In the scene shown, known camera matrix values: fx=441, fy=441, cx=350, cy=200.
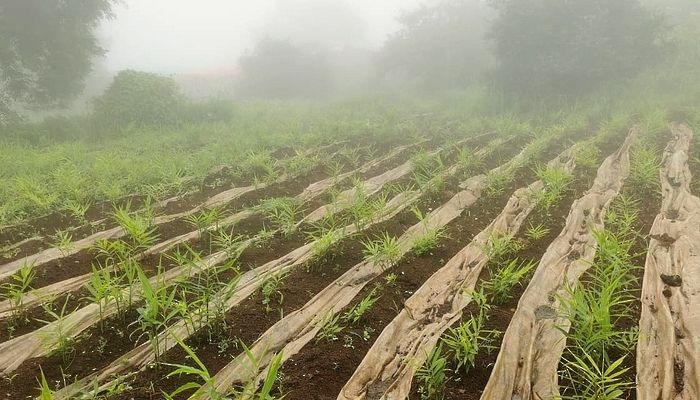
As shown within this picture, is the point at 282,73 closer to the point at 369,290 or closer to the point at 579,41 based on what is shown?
the point at 579,41

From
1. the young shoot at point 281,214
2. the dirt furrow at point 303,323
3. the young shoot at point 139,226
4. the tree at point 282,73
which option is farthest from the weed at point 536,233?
the tree at point 282,73

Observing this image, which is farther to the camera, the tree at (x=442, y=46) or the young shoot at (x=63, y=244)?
the tree at (x=442, y=46)

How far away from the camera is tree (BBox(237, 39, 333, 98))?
1927 centimetres

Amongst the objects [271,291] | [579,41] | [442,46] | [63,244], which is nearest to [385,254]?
[271,291]

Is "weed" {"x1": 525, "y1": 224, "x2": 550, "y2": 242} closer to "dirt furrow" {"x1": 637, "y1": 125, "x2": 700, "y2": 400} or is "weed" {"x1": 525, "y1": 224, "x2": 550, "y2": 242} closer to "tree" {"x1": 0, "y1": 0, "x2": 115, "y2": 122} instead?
"dirt furrow" {"x1": 637, "y1": 125, "x2": 700, "y2": 400}

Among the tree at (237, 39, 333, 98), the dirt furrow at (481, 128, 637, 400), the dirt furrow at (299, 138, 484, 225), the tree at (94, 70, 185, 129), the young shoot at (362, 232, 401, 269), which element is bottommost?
the dirt furrow at (481, 128, 637, 400)

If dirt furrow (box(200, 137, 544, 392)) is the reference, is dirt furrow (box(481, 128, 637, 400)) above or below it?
below

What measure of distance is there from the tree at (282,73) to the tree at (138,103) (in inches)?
344

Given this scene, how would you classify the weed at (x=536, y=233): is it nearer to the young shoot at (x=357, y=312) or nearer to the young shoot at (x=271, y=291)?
the young shoot at (x=357, y=312)

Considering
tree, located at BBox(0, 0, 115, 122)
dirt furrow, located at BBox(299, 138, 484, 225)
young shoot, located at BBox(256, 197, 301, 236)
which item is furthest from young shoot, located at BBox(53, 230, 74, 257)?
tree, located at BBox(0, 0, 115, 122)

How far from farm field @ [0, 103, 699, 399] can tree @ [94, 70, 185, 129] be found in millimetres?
5194

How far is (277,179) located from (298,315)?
10.1ft

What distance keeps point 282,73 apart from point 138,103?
10293mm

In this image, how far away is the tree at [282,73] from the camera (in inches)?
758
